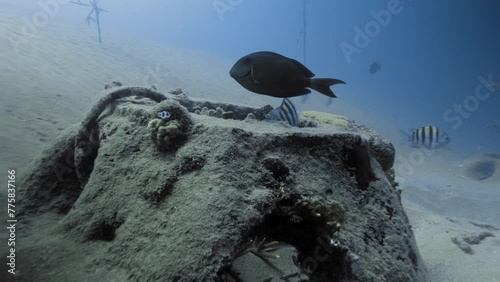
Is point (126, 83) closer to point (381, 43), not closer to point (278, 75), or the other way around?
point (278, 75)

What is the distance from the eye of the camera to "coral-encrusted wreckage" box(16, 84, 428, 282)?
2.03m

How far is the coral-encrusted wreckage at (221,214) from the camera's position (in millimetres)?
2028

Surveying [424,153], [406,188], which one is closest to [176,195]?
[406,188]

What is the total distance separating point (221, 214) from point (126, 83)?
1382 cm

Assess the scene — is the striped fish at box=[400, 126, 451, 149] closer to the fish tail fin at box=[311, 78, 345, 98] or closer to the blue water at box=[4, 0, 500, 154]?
the fish tail fin at box=[311, 78, 345, 98]

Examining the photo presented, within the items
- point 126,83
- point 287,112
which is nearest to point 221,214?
point 287,112

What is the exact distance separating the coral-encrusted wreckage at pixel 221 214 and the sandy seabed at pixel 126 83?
2.98ft

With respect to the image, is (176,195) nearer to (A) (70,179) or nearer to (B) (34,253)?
(B) (34,253)

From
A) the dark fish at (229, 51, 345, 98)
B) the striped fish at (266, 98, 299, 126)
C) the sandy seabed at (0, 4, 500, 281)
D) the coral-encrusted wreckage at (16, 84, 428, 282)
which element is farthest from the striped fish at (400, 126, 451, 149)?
the dark fish at (229, 51, 345, 98)

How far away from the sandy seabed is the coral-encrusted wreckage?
907 millimetres

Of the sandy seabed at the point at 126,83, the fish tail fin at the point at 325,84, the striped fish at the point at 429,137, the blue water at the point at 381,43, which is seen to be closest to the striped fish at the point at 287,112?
the fish tail fin at the point at 325,84

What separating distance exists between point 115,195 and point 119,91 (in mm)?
1789

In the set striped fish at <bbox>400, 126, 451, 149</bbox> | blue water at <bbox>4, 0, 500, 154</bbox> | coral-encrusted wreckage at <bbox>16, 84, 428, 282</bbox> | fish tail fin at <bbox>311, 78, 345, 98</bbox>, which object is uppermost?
blue water at <bbox>4, 0, 500, 154</bbox>

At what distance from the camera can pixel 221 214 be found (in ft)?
6.57
